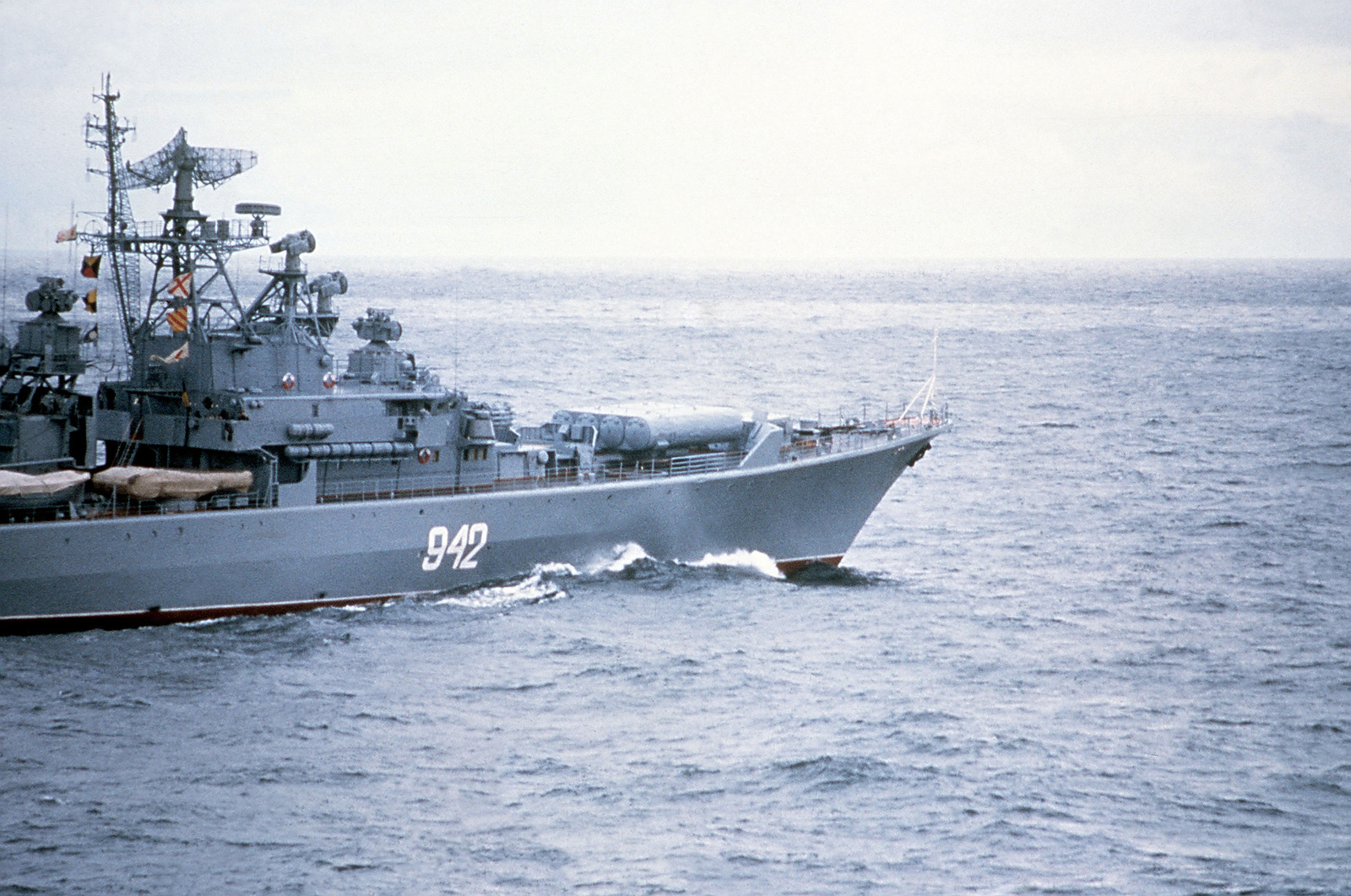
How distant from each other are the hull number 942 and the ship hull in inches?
1.0

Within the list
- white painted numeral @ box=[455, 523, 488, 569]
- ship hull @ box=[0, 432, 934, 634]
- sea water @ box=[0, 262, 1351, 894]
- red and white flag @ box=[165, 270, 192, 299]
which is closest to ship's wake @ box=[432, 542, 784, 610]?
sea water @ box=[0, 262, 1351, 894]

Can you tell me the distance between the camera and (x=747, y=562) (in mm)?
37625

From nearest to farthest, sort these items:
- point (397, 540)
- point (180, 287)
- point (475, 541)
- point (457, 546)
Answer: point (180, 287), point (397, 540), point (457, 546), point (475, 541)

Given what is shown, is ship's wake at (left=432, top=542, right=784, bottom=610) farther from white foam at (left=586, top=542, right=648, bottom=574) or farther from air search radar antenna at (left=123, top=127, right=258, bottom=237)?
air search radar antenna at (left=123, top=127, right=258, bottom=237)

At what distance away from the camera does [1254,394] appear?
80.2m

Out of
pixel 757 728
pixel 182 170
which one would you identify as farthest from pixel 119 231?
pixel 757 728

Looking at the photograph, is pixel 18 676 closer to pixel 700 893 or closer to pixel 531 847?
pixel 531 847

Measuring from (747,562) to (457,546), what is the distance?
8.10 m

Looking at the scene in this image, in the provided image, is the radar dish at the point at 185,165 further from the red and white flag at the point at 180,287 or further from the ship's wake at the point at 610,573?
the ship's wake at the point at 610,573

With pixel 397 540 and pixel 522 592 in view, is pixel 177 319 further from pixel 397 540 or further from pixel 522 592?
pixel 522 592

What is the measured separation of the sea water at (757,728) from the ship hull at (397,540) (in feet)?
1.70

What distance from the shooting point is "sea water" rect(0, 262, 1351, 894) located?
20656mm

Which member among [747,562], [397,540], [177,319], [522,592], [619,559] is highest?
[177,319]

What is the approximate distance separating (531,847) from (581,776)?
2.61 meters
